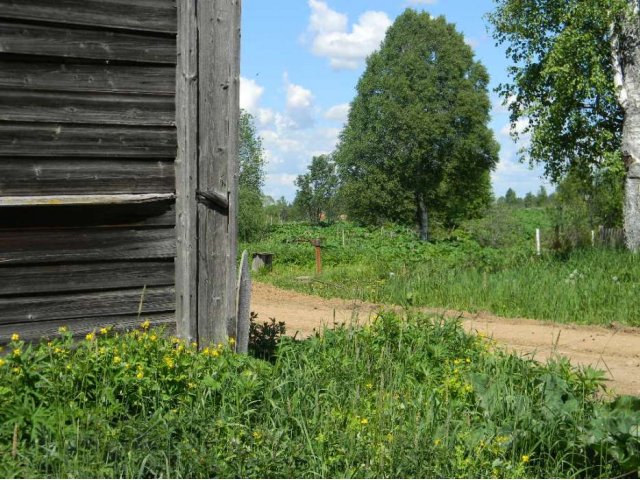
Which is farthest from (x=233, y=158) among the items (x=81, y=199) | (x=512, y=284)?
(x=512, y=284)

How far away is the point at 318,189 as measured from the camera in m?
62.5

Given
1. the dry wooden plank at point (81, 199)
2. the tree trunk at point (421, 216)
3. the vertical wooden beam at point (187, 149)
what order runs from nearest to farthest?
1. the dry wooden plank at point (81, 199)
2. the vertical wooden beam at point (187, 149)
3. the tree trunk at point (421, 216)

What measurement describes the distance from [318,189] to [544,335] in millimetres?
52822

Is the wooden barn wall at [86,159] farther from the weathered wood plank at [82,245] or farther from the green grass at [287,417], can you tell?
the green grass at [287,417]

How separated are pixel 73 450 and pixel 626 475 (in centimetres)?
315

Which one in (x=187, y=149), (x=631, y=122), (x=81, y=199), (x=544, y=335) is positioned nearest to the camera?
(x=81, y=199)

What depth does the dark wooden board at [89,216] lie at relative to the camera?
5.84 meters

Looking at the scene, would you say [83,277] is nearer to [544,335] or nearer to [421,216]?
[544,335]

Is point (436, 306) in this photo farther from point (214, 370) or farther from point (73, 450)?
point (73, 450)

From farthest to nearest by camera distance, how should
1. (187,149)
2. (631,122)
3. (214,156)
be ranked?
(631,122) < (214,156) < (187,149)

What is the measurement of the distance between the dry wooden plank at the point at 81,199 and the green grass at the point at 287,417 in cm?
102

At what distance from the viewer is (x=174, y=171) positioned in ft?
20.8

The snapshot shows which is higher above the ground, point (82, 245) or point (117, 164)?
point (117, 164)

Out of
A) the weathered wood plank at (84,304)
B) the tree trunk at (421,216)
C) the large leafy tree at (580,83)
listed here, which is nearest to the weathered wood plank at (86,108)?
the weathered wood plank at (84,304)
